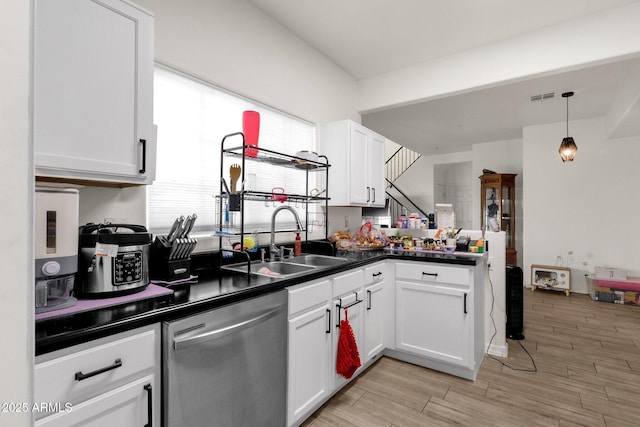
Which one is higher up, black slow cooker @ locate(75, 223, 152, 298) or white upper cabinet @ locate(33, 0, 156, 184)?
white upper cabinet @ locate(33, 0, 156, 184)

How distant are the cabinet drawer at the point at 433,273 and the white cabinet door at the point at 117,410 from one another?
2018 mm

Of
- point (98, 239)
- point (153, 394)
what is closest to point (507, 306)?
point (153, 394)

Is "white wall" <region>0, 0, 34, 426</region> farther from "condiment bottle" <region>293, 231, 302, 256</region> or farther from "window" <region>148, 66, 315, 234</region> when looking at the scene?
"condiment bottle" <region>293, 231, 302, 256</region>

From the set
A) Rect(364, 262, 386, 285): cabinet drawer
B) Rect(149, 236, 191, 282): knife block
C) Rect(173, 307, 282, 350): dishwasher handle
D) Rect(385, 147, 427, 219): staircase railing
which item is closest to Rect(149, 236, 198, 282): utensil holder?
Rect(149, 236, 191, 282): knife block

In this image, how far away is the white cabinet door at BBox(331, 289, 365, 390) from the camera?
2082 millimetres

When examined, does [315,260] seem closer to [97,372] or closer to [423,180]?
[97,372]

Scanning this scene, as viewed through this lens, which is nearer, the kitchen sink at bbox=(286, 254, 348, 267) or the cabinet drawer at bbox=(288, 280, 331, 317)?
the cabinet drawer at bbox=(288, 280, 331, 317)

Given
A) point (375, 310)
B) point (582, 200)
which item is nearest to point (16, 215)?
point (375, 310)

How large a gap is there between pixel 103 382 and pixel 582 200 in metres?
6.66

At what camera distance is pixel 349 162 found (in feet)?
10.1

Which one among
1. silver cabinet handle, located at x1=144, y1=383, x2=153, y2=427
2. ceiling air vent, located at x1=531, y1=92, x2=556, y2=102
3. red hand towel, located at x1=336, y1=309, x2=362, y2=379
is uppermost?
ceiling air vent, located at x1=531, y1=92, x2=556, y2=102

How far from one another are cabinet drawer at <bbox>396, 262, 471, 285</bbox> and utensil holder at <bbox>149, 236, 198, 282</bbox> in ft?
5.77

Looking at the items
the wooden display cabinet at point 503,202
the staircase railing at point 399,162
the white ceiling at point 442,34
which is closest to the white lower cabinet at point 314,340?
the white ceiling at point 442,34

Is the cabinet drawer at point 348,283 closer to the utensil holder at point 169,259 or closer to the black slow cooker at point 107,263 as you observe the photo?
the utensil holder at point 169,259
